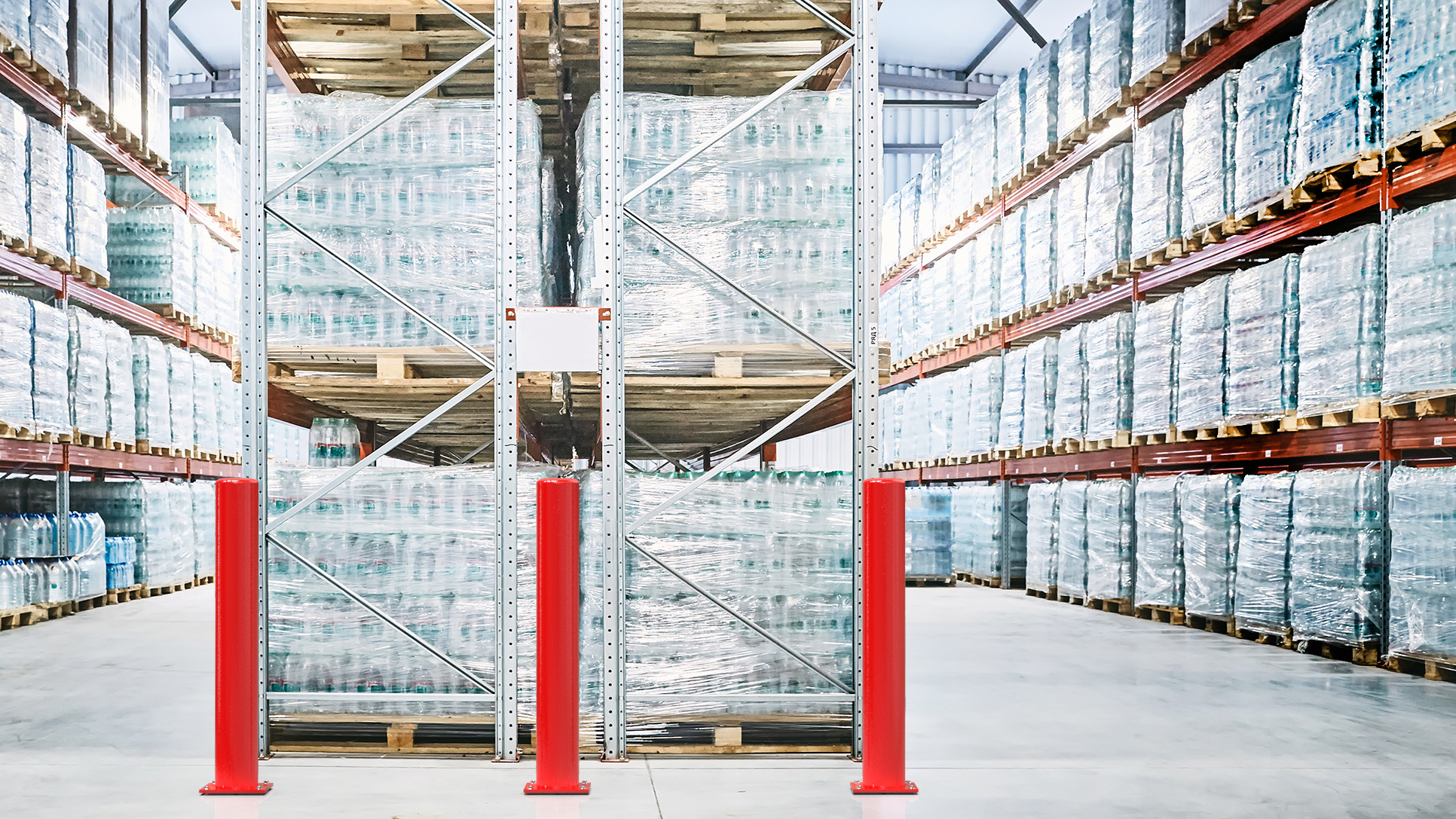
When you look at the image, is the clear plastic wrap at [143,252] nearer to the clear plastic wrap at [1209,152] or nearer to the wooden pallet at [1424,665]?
the clear plastic wrap at [1209,152]

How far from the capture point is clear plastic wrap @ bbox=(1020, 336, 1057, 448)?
10773mm

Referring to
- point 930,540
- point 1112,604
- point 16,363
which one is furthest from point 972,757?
point 930,540

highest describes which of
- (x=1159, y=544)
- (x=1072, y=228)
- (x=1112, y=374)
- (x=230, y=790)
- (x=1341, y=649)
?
(x=1072, y=228)

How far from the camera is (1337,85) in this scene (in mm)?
6805

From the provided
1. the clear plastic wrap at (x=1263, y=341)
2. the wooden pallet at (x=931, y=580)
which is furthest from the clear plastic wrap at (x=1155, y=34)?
the wooden pallet at (x=931, y=580)

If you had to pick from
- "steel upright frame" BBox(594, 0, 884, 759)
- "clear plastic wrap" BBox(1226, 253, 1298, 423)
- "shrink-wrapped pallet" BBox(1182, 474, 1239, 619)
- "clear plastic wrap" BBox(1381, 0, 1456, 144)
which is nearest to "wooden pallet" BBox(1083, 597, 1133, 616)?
"shrink-wrapped pallet" BBox(1182, 474, 1239, 619)

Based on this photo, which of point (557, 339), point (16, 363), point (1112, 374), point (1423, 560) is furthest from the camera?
point (1112, 374)

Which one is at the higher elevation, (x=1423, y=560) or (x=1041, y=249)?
(x=1041, y=249)

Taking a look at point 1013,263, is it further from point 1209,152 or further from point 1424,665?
point 1424,665

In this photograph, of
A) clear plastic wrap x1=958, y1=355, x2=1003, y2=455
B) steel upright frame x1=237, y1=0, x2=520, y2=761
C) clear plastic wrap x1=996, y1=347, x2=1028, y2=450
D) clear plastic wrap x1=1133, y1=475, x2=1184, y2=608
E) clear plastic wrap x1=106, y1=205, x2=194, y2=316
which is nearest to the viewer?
steel upright frame x1=237, y1=0, x2=520, y2=761

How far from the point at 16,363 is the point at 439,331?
5618mm

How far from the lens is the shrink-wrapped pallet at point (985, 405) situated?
12.1 meters

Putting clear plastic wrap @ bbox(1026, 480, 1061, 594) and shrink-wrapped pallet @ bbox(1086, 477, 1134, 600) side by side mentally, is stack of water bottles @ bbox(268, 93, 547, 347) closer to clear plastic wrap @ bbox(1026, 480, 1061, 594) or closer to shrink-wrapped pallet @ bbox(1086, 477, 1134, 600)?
shrink-wrapped pallet @ bbox(1086, 477, 1134, 600)

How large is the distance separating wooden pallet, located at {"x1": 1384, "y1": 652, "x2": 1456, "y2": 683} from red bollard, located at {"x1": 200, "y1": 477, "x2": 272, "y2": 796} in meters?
5.60
